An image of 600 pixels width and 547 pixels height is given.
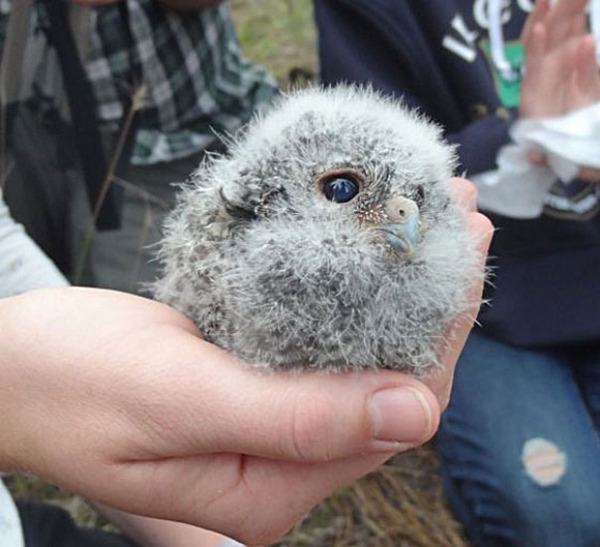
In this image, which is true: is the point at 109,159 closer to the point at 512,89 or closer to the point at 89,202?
the point at 89,202

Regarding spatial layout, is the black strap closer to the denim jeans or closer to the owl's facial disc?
the denim jeans

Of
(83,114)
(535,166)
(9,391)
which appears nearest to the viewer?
(9,391)

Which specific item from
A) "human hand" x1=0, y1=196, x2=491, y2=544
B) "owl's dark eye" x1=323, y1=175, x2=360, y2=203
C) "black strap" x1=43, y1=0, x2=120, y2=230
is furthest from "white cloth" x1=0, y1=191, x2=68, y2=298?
"owl's dark eye" x1=323, y1=175, x2=360, y2=203

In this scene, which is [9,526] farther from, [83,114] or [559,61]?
[559,61]

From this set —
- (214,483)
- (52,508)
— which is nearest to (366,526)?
(52,508)

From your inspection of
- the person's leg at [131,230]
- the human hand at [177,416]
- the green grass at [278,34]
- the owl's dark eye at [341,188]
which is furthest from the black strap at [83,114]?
the green grass at [278,34]

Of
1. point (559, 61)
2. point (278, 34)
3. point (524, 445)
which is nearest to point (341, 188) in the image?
point (559, 61)

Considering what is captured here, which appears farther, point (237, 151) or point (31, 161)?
point (31, 161)
